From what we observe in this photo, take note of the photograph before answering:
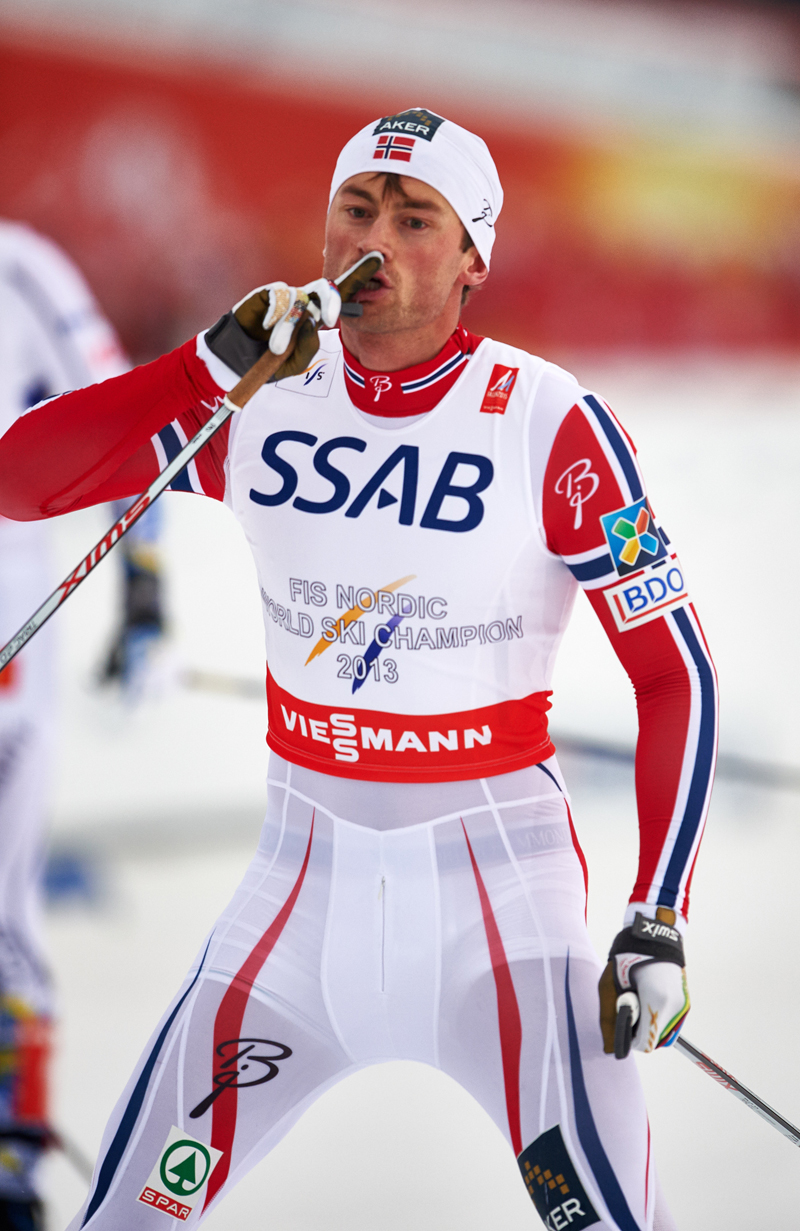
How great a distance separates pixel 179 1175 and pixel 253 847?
2.77 m

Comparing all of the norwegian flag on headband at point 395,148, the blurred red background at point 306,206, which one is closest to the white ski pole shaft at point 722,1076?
the norwegian flag on headband at point 395,148

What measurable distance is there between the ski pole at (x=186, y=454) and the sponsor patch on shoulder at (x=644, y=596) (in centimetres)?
52

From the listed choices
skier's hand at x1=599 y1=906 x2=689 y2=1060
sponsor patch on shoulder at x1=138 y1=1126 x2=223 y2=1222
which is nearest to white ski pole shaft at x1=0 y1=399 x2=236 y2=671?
sponsor patch on shoulder at x1=138 y1=1126 x2=223 y2=1222

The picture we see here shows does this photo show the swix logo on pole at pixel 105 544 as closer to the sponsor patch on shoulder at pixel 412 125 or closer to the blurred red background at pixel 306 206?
the sponsor patch on shoulder at pixel 412 125

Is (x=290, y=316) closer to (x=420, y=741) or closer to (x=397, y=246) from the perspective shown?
(x=397, y=246)

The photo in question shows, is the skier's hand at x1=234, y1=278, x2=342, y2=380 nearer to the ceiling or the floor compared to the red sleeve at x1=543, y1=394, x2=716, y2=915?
nearer to the ceiling

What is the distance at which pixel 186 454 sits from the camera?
73.0 inches

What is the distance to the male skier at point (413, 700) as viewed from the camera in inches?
70.2

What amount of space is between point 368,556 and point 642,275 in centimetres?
1202

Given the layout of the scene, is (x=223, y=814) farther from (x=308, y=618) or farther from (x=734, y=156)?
(x=734, y=156)

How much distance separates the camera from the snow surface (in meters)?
2.88

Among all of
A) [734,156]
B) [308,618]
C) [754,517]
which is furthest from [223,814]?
[734,156]

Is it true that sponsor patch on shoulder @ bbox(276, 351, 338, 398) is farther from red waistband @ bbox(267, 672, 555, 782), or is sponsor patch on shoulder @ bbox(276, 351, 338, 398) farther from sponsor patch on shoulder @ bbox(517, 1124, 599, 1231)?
sponsor patch on shoulder @ bbox(517, 1124, 599, 1231)

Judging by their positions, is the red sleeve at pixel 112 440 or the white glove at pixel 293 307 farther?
the red sleeve at pixel 112 440
